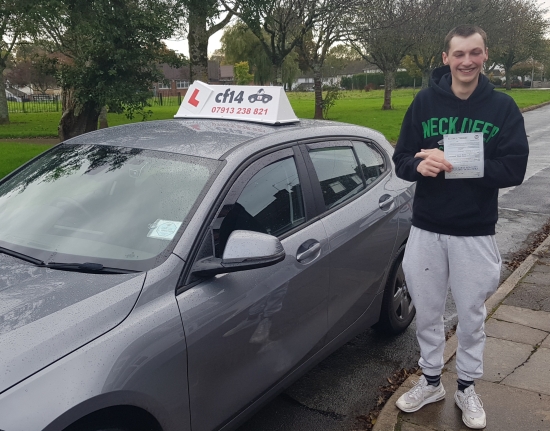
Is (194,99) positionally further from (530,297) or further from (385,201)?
(530,297)

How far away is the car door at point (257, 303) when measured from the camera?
8.05 feet

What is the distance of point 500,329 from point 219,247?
2785mm

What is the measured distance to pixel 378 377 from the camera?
3971 mm

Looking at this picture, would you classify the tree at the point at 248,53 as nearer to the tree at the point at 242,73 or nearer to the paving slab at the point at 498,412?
the tree at the point at 242,73

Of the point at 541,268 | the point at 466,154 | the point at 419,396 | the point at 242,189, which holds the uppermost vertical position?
the point at 466,154

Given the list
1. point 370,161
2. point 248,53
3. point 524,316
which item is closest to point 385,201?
point 370,161

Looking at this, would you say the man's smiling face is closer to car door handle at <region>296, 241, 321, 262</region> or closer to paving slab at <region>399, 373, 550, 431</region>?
car door handle at <region>296, 241, 321, 262</region>

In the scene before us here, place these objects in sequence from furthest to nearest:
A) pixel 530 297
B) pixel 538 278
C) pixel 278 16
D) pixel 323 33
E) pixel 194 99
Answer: pixel 323 33 < pixel 278 16 < pixel 538 278 < pixel 530 297 < pixel 194 99

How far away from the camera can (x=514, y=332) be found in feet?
14.6

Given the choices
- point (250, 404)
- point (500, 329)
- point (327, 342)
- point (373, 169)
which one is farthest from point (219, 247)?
point (500, 329)

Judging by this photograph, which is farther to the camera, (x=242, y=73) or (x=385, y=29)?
(x=242, y=73)

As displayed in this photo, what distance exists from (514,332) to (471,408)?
1442 millimetres

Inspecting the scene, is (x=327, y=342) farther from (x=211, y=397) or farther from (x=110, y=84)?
(x=110, y=84)

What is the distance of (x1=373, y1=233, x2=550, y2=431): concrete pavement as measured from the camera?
10.6ft
